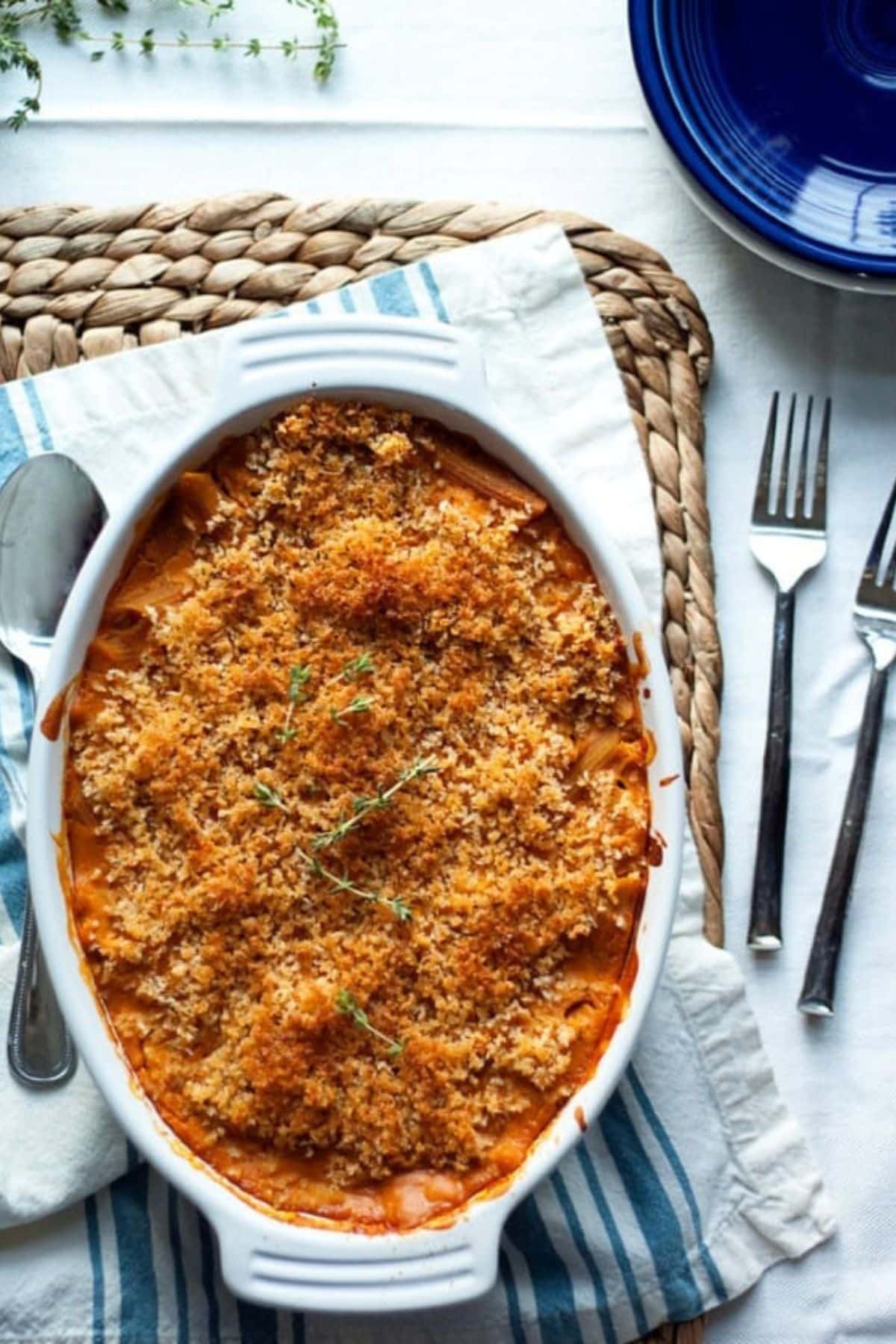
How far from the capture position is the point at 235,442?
1.81m

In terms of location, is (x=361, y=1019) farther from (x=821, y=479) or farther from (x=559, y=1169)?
(x=821, y=479)

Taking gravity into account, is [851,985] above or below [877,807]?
below

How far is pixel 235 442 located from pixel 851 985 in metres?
1.01

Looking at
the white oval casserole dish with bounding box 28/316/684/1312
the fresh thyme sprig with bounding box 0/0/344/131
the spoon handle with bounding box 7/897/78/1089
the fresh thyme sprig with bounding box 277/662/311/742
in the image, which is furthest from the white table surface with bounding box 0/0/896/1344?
the spoon handle with bounding box 7/897/78/1089

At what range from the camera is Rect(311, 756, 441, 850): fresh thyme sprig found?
5.69 feet

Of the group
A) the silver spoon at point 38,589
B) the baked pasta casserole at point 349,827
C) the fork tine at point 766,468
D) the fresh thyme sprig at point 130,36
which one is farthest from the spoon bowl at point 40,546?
the fork tine at point 766,468

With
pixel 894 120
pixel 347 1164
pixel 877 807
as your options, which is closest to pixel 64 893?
pixel 347 1164

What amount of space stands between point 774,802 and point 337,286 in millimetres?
836

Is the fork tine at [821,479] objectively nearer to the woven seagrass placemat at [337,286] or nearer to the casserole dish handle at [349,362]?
the woven seagrass placemat at [337,286]

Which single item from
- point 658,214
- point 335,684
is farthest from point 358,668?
point 658,214

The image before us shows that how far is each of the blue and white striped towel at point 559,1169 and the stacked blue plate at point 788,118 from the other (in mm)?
218

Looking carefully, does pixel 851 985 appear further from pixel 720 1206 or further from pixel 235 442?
pixel 235 442

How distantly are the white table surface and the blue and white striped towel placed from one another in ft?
0.36

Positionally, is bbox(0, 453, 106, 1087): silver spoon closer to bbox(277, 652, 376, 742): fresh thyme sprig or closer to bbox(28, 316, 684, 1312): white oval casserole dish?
bbox(28, 316, 684, 1312): white oval casserole dish
